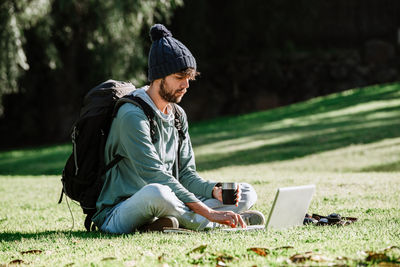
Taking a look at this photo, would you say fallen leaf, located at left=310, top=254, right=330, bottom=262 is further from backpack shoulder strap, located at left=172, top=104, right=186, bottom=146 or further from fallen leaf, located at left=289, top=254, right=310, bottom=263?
backpack shoulder strap, located at left=172, top=104, right=186, bottom=146

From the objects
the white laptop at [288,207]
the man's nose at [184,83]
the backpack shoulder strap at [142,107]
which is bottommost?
the white laptop at [288,207]

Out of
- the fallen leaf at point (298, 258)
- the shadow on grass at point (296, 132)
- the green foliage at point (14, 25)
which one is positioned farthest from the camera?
the green foliage at point (14, 25)

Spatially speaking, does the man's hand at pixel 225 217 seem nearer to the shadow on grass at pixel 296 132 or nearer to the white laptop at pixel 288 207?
the white laptop at pixel 288 207

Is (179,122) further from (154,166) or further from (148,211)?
(148,211)

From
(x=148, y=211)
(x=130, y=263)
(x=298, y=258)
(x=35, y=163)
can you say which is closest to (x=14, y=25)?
(x=35, y=163)

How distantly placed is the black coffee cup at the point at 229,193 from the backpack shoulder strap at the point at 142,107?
69 cm

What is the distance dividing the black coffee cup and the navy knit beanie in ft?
3.17

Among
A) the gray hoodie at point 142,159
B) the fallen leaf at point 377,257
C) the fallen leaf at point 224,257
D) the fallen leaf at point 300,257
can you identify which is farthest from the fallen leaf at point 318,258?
the gray hoodie at point 142,159

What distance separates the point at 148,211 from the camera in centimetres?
473

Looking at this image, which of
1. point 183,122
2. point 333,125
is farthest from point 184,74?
point 333,125

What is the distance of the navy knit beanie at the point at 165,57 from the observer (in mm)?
4816

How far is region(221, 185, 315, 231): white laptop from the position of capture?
4.36m

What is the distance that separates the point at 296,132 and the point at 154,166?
39.1ft

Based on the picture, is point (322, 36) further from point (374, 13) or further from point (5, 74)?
point (5, 74)
